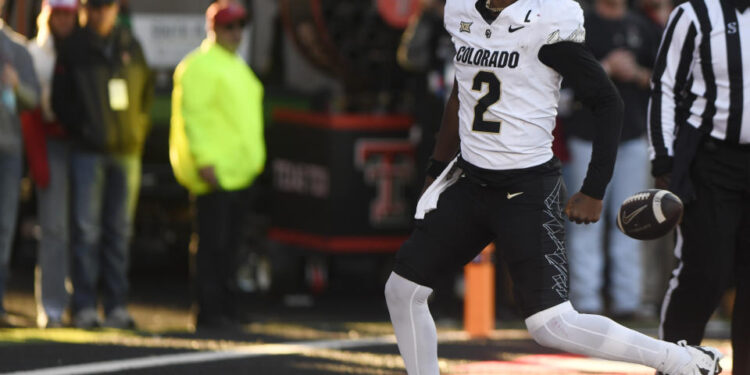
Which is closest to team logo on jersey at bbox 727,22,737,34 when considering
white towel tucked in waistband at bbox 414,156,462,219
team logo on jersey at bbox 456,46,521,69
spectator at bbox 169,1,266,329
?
team logo on jersey at bbox 456,46,521,69

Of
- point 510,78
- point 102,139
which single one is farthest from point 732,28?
point 102,139

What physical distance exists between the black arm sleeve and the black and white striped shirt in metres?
0.70

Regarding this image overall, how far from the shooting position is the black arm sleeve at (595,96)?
5.59 metres

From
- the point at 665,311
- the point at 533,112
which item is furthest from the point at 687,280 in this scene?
the point at 533,112

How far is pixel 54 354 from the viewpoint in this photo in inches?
312

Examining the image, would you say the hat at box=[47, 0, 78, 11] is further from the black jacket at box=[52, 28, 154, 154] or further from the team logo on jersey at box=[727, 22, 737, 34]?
the team logo on jersey at box=[727, 22, 737, 34]

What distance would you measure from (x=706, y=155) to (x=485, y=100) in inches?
42.8

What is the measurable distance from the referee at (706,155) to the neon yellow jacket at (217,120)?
336 cm

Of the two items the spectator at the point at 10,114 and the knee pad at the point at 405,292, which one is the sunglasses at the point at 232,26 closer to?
the spectator at the point at 10,114

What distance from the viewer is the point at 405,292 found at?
5789mm

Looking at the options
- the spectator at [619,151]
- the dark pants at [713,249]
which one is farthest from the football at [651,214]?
the spectator at [619,151]

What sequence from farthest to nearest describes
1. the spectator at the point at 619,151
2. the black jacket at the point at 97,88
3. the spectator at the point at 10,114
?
1. the spectator at the point at 619,151
2. the black jacket at the point at 97,88
3. the spectator at the point at 10,114

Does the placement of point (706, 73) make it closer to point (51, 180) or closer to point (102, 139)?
point (102, 139)

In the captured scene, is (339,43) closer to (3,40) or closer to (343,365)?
(3,40)
